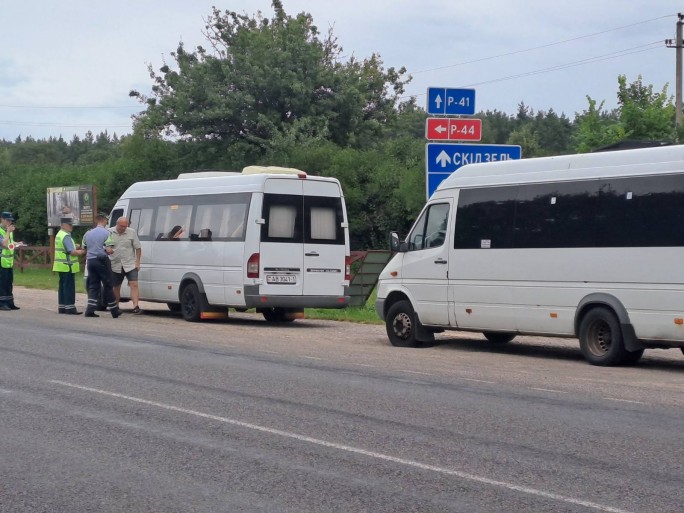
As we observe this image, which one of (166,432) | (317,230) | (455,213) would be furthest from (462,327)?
(166,432)

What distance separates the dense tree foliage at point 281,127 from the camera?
39.2 metres

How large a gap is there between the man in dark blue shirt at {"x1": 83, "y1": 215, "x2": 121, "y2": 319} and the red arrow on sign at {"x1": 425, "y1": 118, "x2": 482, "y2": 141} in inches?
258

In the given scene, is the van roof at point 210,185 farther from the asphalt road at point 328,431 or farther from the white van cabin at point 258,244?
the asphalt road at point 328,431

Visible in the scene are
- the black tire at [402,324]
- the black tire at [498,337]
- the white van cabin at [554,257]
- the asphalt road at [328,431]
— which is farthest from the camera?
the black tire at [498,337]

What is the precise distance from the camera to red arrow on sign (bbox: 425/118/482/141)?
66.9 ft

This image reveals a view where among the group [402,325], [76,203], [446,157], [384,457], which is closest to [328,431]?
[384,457]

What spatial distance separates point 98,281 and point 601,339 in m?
10.9

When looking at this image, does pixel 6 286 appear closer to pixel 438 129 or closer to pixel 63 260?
pixel 63 260

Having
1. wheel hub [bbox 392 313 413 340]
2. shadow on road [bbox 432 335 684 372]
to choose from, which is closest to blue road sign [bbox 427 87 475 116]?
shadow on road [bbox 432 335 684 372]

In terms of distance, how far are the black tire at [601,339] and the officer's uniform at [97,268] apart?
33.5 feet

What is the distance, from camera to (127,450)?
323 inches

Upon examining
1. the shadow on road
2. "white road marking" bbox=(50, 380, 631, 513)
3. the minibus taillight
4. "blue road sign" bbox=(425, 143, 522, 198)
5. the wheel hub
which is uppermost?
"blue road sign" bbox=(425, 143, 522, 198)

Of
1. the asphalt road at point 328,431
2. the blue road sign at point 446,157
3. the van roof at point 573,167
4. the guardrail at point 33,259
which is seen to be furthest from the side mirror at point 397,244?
the guardrail at point 33,259

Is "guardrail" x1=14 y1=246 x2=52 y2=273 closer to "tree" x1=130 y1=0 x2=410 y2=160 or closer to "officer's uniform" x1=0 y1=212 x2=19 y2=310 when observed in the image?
"tree" x1=130 y1=0 x2=410 y2=160
